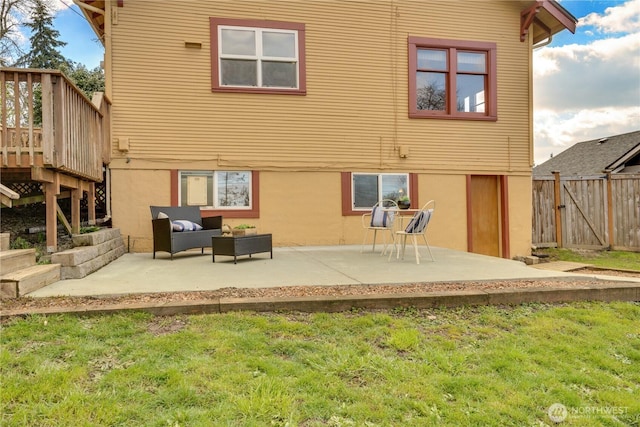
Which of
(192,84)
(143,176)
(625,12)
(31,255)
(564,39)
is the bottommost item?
(31,255)

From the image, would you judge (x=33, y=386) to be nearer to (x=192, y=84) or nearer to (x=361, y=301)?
(x=361, y=301)

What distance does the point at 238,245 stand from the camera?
5.43m

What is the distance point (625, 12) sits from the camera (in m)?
12.7

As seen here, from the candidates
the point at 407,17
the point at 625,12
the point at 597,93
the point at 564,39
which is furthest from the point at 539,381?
the point at 597,93

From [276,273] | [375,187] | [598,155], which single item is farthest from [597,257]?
[598,155]

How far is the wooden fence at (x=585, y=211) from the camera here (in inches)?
376

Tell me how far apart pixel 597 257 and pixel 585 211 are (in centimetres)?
142

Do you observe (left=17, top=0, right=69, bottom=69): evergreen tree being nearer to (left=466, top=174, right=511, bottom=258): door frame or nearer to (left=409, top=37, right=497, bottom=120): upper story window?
(left=409, top=37, right=497, bottom=120): upper story window

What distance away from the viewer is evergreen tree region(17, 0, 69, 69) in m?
20.5

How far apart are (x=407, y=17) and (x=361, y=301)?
7.64 metres

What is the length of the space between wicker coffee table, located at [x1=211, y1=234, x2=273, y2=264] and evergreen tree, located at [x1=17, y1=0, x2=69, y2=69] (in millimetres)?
20418

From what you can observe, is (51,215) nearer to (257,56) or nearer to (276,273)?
(276,273)

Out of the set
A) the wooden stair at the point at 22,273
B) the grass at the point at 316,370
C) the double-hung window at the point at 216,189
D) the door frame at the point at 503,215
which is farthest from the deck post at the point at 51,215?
the door frame at the point at 503,215
